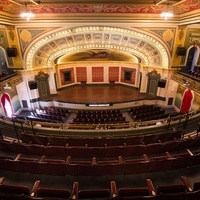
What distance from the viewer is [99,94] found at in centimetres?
1552

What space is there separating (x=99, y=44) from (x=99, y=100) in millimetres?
5006

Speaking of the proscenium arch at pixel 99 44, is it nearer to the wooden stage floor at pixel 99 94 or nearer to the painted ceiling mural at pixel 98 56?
the painted ceiling mural at pixel 98 56

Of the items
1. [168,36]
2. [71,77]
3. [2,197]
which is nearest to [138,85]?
[168,36]

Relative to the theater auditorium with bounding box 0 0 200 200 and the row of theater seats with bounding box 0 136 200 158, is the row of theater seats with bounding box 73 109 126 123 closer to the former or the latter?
the theater auditorium with bounding box 0 0 200 200

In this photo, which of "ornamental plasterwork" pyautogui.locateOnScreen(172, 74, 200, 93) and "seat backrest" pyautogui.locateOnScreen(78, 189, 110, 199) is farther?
"ornamental plasterwork" pyautogui.locateOnScreen(172, 74, 200, 93)

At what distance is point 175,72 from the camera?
12531 millimetres

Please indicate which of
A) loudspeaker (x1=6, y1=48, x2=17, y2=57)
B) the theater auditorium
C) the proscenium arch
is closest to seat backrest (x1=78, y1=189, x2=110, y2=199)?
the theater auditorium

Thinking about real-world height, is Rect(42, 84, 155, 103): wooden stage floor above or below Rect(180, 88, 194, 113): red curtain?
below

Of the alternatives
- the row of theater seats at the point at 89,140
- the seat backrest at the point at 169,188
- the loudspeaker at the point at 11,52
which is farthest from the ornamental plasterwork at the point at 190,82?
the loudspeaker at the point at 11,52

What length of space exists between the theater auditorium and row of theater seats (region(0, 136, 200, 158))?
1.2 inches

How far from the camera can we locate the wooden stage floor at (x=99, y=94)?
14320 mm

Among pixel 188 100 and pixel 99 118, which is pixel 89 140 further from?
pixel 188 100

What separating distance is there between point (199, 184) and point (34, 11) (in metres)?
11.2

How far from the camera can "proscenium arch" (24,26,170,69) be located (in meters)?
10.7
